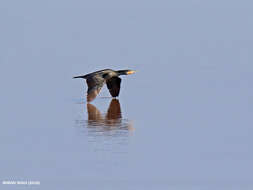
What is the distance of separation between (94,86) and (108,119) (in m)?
1.37

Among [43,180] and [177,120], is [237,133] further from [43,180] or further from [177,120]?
[43,180]

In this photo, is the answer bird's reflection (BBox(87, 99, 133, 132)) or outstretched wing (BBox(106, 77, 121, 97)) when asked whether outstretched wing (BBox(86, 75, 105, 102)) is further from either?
outstretched wing (BBox(106, 77, 121, 97))

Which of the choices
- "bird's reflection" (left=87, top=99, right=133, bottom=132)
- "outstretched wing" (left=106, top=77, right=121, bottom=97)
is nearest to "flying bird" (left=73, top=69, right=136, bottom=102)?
"outstretched wing" (left=106, top=77, right=121, bottom=97)

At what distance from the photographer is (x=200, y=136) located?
46.0 feet

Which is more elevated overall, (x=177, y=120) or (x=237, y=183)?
(x=177, y=120)

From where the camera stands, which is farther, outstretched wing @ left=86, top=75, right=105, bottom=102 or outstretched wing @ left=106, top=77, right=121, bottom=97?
outstretched wing @ left=106, top=77, right=121, bottom=97

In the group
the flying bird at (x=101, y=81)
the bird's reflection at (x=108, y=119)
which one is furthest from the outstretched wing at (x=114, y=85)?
the bird's reflection at (x=108, y=119)

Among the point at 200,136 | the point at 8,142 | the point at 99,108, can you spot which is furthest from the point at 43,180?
the point at 99,108

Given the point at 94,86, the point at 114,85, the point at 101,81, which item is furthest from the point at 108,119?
the point at 114,85

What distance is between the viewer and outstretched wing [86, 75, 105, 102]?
17109 millimetres

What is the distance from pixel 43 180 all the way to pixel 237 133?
4.46m

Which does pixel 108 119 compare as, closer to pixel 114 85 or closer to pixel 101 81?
pixel 101 81

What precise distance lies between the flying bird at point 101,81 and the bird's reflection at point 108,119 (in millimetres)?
408

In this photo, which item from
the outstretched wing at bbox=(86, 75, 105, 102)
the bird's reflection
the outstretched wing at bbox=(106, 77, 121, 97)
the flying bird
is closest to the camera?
the bird's reflection
